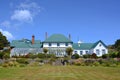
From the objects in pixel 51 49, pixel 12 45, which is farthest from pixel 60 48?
pixel 12 45

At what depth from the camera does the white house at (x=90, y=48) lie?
74.0 m

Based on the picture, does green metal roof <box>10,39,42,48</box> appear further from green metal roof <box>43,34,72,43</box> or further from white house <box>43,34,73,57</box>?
green metal roof <box>43,34,72,43</box>

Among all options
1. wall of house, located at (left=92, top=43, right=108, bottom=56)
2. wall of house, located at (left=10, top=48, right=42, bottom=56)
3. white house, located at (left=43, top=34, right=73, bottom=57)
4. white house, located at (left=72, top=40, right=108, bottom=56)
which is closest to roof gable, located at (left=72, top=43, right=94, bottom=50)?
white house, located at (left=72, top=40, right=108, bottom=56)

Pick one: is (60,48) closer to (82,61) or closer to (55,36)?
(55,36)

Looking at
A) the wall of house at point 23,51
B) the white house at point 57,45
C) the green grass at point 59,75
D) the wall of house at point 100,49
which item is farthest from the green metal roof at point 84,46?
the green grass at point 59,75

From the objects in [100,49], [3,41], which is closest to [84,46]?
[100,49]

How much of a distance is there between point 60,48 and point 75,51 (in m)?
4.77

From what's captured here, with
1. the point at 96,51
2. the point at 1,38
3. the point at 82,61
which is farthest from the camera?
the point at 1,38

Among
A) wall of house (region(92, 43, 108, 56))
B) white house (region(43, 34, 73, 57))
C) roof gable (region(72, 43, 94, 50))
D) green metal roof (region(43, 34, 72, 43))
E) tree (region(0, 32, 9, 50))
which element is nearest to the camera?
wall of house (region(92, 43, 108, 56))

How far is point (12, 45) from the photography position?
3029 inches

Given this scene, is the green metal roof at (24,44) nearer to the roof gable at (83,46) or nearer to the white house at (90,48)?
the roof gable at (83,46)

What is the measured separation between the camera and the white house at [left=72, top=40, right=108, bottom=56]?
74.0m

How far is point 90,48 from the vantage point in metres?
76.7

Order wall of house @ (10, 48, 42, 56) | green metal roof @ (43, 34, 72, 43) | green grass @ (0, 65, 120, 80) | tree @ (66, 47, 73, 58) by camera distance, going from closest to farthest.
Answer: green grass @ (0, 65, 120, 80) → tree @ (66, 47, 73, 58) → wall of house @ (10, 48, 42, 56) → green metal roof @ (43, 34, 72, 43)
